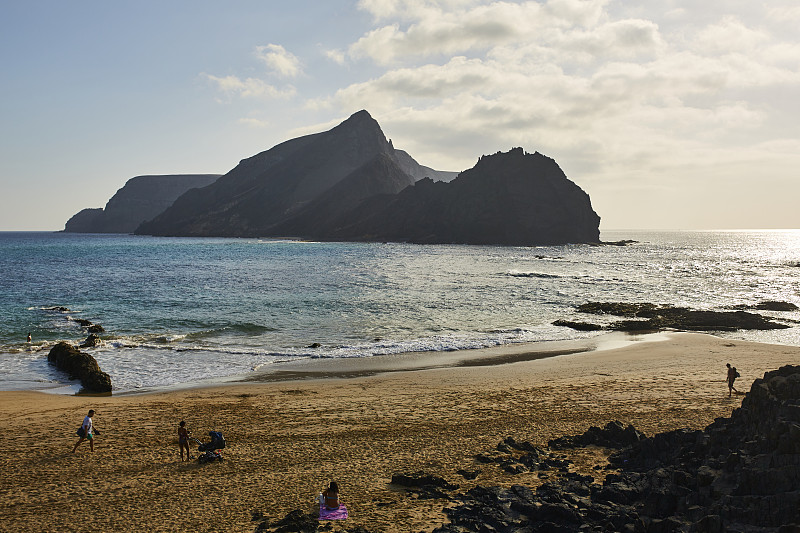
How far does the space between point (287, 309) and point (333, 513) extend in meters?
36.6

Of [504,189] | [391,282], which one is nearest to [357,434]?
[391,282]

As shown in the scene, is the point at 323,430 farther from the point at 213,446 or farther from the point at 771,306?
the point at 771,306

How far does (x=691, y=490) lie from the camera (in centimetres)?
1092

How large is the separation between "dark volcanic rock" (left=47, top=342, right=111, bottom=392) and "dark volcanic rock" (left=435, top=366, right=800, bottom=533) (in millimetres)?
18854

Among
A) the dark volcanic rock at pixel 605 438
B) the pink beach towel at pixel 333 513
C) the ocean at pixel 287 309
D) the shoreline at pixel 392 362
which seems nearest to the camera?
the pink beach towel at pixel 333 513

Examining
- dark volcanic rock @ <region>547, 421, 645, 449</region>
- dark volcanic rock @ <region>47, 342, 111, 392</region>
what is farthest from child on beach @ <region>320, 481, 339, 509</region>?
dark volcanic rock @ <region>47, 342, 111, 392</region>

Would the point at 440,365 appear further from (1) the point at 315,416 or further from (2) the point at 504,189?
(2) the point at 504,189

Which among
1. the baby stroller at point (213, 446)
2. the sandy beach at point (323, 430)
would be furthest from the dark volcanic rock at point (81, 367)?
the baby stroller at point (213, 446)

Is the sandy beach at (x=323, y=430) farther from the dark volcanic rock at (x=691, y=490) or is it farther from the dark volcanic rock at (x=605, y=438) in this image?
the dark volcanic rock at (x=691, y=490)

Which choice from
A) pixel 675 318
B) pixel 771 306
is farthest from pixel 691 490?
pixel 771 306

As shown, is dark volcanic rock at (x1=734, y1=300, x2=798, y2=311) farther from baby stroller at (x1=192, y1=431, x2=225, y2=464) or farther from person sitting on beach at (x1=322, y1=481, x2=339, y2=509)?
baby stroller at (x1=192, y1=431, x2=225, y2=464)

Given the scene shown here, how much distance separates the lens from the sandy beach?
1205cm

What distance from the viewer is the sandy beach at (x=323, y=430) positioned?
12055mm

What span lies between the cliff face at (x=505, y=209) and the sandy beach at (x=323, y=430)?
154081 millimetres
